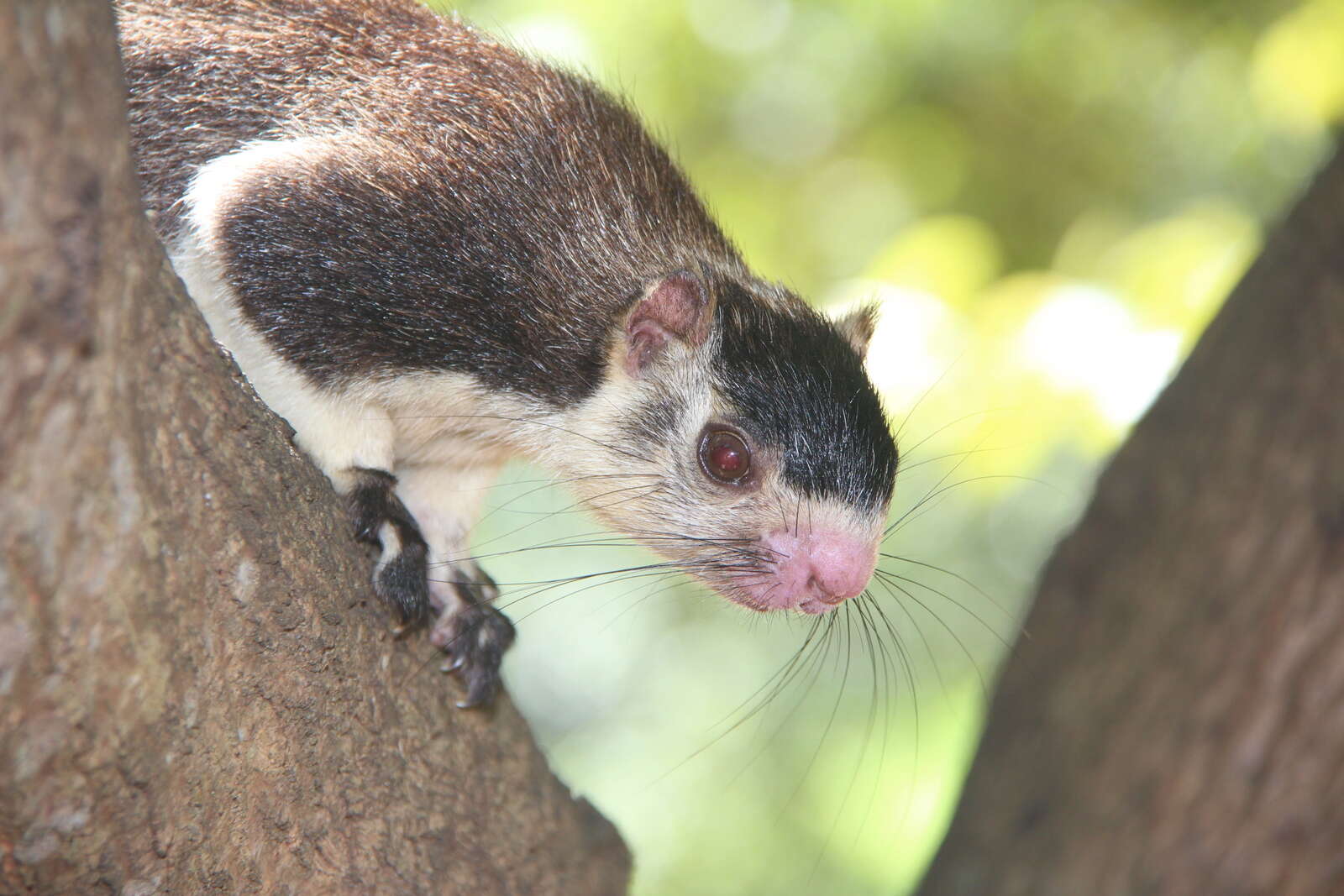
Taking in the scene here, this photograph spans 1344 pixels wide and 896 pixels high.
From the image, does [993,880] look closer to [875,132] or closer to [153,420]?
[153,420]

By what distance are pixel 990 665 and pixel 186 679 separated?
21.4 feet

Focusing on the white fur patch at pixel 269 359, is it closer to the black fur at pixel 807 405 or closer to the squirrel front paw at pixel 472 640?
the squirrel front paw at pixel 472 640

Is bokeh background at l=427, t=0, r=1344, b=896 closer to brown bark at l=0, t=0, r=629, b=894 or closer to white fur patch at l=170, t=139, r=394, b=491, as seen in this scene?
white fur patch at l=170, t=139, r=394, b=491

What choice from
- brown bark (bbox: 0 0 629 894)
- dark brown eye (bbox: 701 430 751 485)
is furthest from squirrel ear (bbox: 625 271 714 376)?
brown bark (bbox: 0 0 629 894)

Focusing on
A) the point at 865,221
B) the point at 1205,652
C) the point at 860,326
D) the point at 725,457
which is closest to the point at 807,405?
the point at 725,457

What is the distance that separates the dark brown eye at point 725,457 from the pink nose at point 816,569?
0.71 feet

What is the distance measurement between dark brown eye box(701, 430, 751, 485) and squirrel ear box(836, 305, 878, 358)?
0.86m

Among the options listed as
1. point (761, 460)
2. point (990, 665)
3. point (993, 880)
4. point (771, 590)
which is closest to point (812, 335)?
point (761, 460)

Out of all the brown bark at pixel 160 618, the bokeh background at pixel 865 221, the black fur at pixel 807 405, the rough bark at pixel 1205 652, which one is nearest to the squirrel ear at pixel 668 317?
the black fur at pixel 807 405

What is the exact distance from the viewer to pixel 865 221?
8.49 m

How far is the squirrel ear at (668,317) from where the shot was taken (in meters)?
3.63

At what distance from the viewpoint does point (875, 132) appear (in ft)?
27.5

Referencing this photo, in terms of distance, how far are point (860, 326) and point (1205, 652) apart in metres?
1.50

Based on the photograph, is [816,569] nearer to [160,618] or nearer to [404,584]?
[404,584]
